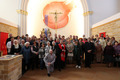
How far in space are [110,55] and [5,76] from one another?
208 inches

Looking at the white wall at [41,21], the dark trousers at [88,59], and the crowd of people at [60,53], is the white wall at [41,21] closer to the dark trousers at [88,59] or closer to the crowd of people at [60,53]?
the crowd of people at [60,53]

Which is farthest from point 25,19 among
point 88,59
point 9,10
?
point 88,59

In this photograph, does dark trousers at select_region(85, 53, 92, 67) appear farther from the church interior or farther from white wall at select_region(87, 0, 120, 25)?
white wall at select_region(87, 0, 120, 25)

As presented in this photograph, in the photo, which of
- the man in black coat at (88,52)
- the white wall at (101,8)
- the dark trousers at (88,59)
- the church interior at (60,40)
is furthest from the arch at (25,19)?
the dark trousers at (88,59)

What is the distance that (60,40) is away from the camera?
18.0 ft

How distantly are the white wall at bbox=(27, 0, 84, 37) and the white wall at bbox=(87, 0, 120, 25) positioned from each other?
60.5 inches

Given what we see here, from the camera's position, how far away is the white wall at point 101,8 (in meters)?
11.1

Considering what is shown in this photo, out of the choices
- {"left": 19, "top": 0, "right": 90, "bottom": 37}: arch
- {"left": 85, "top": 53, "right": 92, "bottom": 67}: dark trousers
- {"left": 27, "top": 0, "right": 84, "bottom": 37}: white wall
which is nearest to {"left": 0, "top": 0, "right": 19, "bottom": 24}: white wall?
{"left": 19, "top": 0, "right": 90, "bottom": 37}: arch

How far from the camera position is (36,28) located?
12.3 metres

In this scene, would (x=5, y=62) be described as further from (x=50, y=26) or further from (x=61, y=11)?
(x=61, y=11)

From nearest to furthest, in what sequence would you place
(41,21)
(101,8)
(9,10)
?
(9,10), (101,8), (41,21)

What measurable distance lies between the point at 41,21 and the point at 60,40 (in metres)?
7.69

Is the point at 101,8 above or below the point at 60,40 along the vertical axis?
above

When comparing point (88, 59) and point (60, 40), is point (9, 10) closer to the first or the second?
point (60, 40)
